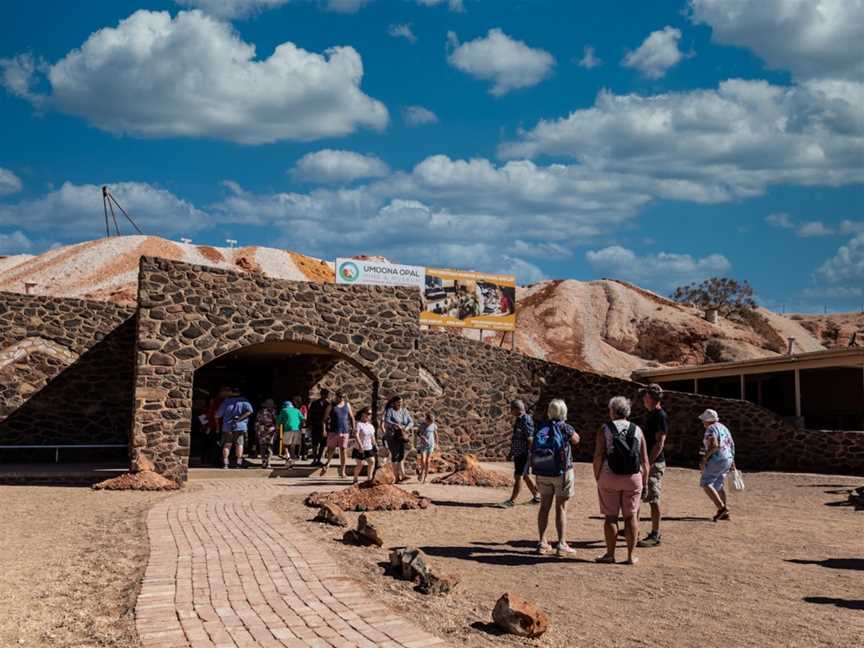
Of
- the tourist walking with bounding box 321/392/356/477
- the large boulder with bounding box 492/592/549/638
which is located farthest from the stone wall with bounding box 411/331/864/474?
the large boulder with bounding box 492/592/549/638

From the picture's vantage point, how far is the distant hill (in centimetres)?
3800

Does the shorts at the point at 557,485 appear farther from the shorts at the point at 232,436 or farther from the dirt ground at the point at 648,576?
the shorts at the point at 232,436

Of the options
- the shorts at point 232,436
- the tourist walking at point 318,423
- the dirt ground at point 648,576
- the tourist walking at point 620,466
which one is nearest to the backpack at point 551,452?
the tourist walking at point 620,466

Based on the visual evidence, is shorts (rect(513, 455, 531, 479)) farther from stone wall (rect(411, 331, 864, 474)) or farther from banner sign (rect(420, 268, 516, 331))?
banner sign (rect(420, 268, 516, 331))

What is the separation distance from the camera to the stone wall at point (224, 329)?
12969 millimetres

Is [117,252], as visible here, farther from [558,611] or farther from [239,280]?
[558,611]

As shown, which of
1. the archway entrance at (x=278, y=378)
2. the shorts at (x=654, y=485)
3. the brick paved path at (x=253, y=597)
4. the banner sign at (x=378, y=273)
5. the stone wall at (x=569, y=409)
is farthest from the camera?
the banner sign at (x=378, y=273)

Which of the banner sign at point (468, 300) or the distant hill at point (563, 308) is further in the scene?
the distant hill at point (563, 308)

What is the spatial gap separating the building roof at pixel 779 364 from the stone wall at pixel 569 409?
1.52 meters

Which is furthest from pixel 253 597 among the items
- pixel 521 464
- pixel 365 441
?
pixel 365 441

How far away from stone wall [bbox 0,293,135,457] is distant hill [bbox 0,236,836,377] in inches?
750

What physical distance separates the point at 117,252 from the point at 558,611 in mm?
39184

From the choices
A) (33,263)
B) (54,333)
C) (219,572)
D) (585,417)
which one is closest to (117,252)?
(33,263)

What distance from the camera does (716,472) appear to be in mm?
9500
